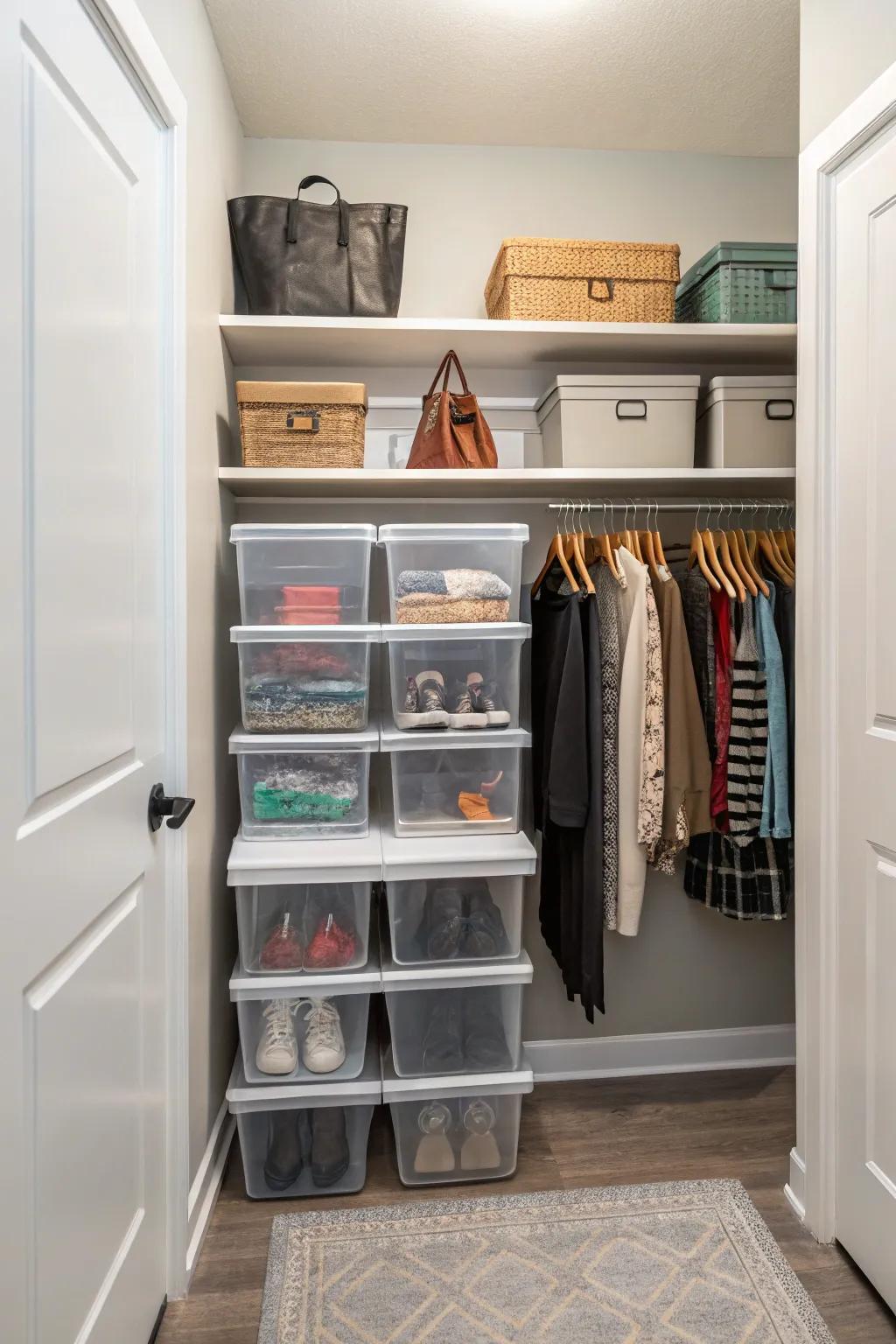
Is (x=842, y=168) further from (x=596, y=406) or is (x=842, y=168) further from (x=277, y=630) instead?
(x=277, y=630)

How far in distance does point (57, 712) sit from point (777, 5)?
215 cm

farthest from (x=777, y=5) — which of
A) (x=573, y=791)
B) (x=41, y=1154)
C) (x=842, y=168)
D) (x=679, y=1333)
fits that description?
(x=679, y=1333)

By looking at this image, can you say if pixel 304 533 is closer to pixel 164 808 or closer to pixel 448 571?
pixel 448 571

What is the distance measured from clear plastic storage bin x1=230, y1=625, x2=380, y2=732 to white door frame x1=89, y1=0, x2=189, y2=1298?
34 centimetres

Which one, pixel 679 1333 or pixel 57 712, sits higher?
pixel 57 712

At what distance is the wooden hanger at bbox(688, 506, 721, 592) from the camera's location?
2.24 meters

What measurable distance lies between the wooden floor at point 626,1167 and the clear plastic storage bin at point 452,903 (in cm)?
54

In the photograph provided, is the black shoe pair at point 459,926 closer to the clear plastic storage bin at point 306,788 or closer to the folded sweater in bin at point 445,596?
the clear plastic storage bin at point 306,788

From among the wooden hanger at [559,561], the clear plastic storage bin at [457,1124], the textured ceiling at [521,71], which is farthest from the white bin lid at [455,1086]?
the textured ceiling at [521,71]

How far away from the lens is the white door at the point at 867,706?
1.62 m

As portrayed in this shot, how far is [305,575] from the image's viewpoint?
207 cm

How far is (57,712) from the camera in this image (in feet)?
3.74

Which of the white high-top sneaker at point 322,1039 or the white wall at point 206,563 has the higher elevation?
the white wall at point 206,563

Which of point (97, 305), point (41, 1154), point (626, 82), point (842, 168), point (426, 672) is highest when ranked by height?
point (626, 82)
